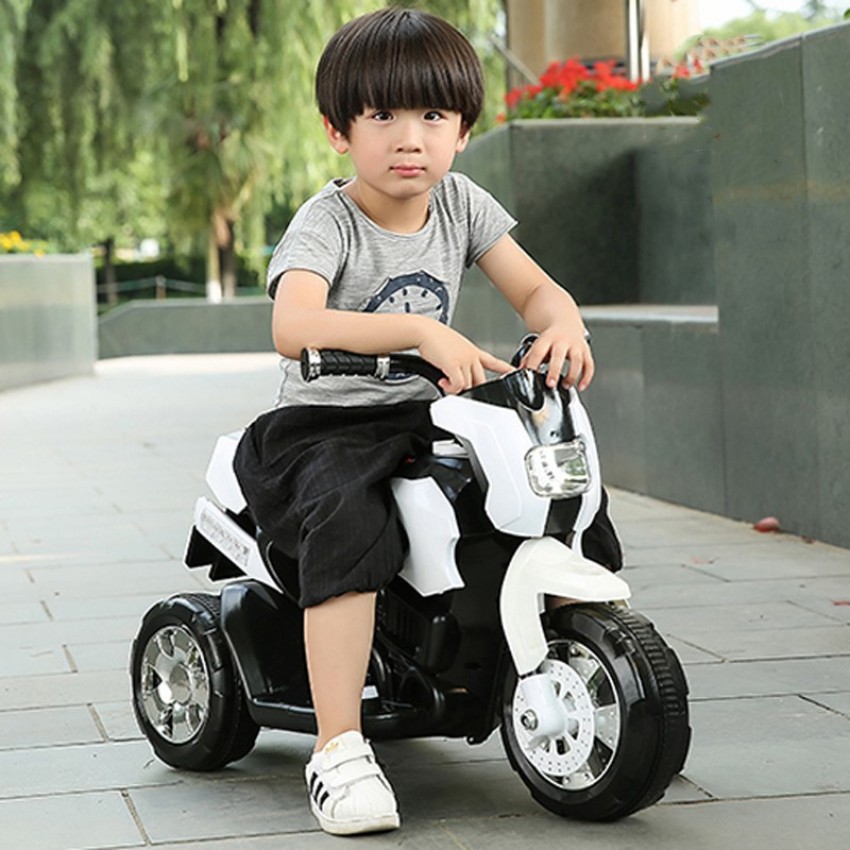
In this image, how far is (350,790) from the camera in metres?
3.10

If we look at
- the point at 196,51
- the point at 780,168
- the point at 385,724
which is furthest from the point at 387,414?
the point at 196,51

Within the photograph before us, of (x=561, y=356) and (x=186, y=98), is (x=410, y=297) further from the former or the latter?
(x=186, y=98)

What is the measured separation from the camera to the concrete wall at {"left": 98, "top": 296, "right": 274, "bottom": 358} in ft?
77.9

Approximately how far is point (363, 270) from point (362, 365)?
0.96 ft

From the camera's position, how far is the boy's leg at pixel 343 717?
3.10 metres

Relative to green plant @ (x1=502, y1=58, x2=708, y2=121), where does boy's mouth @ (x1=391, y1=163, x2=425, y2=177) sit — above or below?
below

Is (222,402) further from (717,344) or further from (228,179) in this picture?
(228,179)

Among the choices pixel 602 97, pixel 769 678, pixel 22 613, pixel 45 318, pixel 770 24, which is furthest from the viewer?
pixel 45 318

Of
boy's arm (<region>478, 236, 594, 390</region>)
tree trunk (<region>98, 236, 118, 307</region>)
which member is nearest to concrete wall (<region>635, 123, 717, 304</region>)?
boy's arm (<region>478, 236, 594, 390</region>)

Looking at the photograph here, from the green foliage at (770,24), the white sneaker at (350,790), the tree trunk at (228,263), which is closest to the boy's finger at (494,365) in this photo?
the white sneaker at (350,790)

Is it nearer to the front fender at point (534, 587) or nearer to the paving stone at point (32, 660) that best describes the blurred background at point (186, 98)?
the paving stone at point (32, 660)

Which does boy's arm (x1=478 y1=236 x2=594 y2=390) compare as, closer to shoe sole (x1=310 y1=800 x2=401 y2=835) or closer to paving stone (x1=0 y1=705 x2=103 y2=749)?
shoe sole (x1=310 y1=800 x2=401 y2=835)

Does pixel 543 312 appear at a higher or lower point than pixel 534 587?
higher

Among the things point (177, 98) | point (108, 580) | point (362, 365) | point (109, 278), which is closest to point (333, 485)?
point (362, 365)
